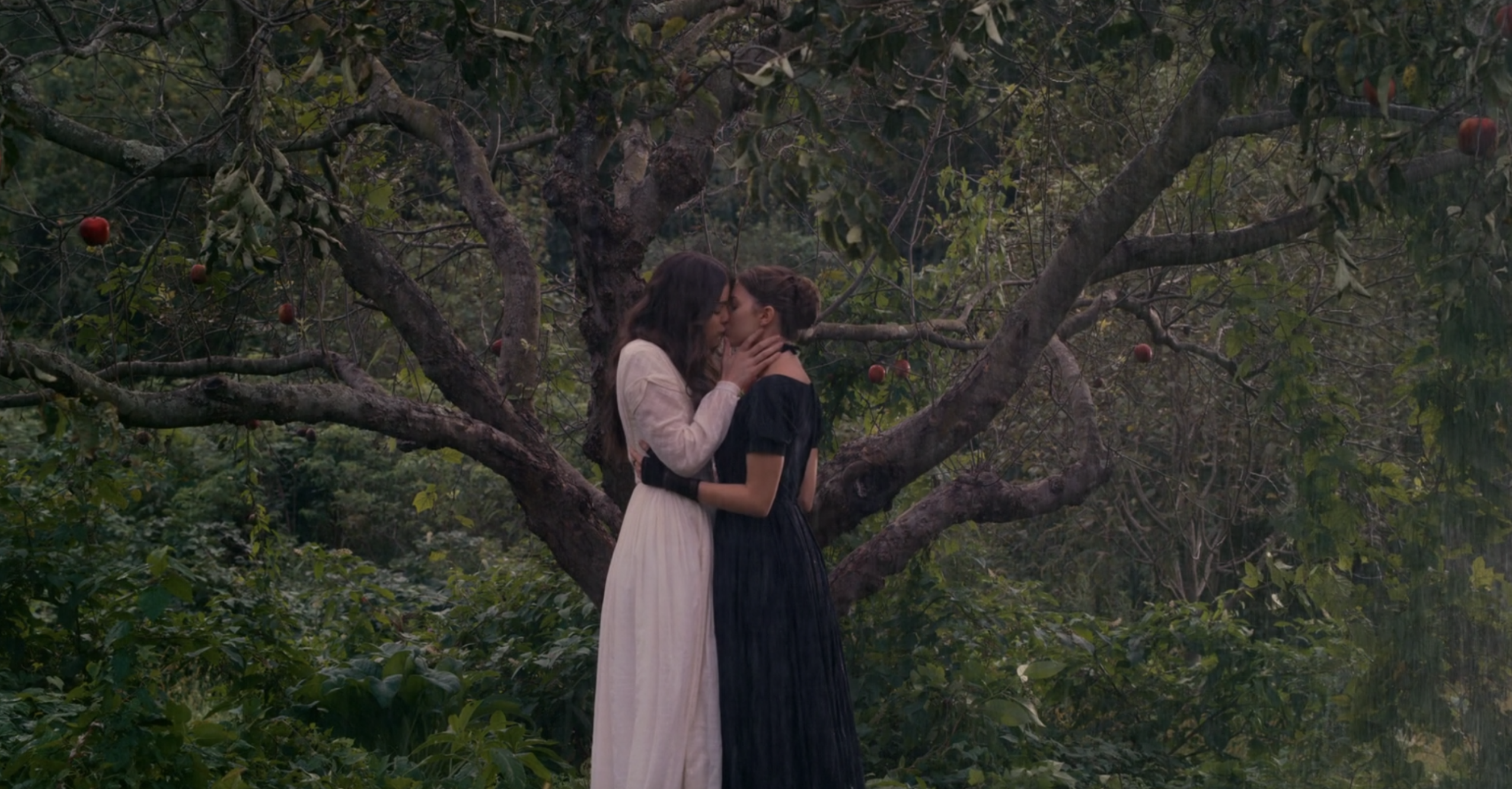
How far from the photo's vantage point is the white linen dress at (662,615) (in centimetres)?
321

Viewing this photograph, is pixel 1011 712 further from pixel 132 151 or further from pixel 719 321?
pixel 132 151

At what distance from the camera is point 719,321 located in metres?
3.46

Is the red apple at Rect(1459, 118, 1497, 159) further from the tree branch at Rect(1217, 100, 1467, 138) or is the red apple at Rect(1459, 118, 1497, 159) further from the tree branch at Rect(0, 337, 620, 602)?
the tree branch at Rect(0, 337, 620, 602)

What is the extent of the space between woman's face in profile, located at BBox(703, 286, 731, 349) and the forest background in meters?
0.28

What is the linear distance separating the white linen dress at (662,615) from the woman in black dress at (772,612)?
4 cm

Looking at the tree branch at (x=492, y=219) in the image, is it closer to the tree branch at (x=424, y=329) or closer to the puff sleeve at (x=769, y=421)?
the tree branch at (x=424, y=329)

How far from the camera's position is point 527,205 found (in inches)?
358

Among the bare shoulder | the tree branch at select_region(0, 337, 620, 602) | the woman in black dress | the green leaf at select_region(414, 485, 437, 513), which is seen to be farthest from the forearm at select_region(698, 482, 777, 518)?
the green leaf at select_region(414, 485, 437, 513)

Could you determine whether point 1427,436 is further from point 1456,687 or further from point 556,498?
point 556,498

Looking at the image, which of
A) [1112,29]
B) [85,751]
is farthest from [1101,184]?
[85,751]

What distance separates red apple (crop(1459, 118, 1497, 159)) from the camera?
140 inches

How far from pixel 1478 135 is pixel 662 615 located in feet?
7.39

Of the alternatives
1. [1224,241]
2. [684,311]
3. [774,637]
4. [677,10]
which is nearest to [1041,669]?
[1224,241]

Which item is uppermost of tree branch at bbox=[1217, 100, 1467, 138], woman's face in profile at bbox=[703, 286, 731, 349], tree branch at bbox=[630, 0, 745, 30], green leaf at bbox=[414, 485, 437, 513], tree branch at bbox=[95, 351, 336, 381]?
tree branch at bbox=[630, 0, 745, 30]
